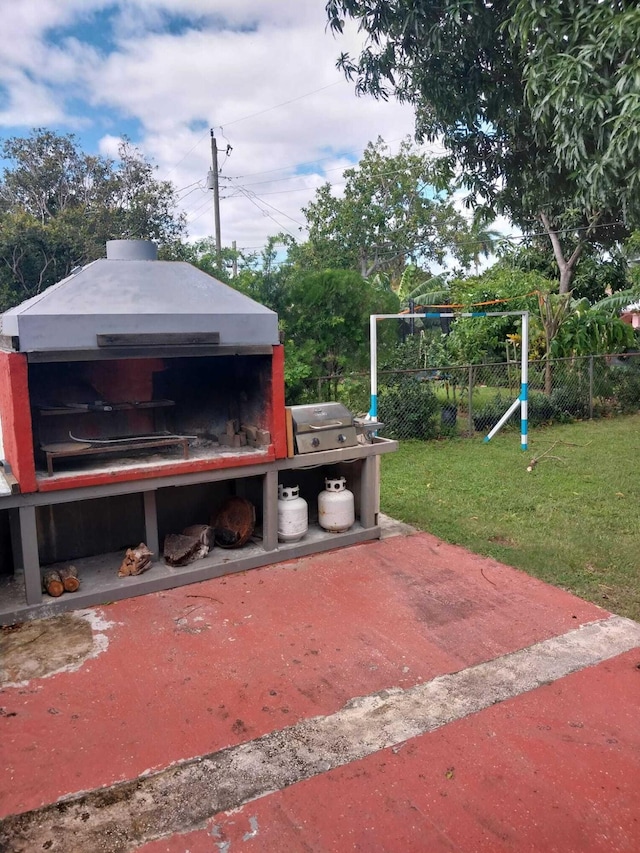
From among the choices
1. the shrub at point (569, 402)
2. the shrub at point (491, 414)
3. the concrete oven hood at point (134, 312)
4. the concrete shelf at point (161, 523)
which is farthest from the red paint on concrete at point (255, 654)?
the shrub at point (569, 402)

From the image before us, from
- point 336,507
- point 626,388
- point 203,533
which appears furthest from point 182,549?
point 626,388

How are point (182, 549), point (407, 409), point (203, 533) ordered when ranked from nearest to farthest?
point (182, 549) → point (203, 533) → point (407, 409)

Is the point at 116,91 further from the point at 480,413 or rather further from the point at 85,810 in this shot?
the point at 85,810

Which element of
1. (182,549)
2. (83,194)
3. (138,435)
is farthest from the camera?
(83,194)

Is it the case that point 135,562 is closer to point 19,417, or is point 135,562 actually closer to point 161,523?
point 161,523

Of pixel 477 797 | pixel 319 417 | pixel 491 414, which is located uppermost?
pixel 319 417

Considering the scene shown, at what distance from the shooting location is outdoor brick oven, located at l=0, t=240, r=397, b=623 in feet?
13.4

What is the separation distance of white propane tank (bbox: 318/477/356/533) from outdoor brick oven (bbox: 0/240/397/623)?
97 millimetres

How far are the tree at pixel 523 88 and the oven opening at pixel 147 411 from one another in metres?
3.07

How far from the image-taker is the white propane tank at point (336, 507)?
5.34m

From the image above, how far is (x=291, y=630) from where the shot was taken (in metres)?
3.92

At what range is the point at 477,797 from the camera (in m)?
2.50

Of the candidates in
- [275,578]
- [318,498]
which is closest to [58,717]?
[275,578]

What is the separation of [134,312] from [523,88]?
481cm
